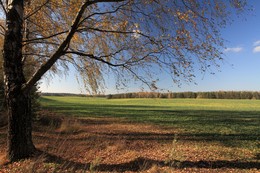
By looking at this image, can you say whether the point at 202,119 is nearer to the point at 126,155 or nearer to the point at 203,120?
the point at 203,120

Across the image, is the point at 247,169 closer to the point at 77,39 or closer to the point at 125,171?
the point at 125,171

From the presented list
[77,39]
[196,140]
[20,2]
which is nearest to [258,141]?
[196,140]

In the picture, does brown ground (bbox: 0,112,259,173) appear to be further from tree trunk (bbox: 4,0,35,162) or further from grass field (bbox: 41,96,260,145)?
grass field (bbox: 41,96,260,145)

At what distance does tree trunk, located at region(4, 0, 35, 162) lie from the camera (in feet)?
24.6

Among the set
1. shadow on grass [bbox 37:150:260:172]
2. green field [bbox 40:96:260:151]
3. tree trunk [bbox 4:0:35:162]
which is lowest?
shadow on grass [bbox 37:150:260:172]

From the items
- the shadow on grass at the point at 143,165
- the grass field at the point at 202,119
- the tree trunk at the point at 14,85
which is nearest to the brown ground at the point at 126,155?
the shadow on grass at the point at 143,165

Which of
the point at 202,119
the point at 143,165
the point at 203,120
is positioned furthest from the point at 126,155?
the point at 202,119

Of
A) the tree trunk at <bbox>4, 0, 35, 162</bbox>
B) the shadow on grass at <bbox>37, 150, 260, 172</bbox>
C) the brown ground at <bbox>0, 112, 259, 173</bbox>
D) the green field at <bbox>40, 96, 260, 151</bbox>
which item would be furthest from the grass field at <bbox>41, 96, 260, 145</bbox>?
the tree trunk at <bbox>4, 0, 35, 162</bbox>

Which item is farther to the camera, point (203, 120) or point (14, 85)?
point (203, 120)

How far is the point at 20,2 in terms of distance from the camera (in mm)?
7715

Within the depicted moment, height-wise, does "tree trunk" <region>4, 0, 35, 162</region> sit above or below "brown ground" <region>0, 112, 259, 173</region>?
above

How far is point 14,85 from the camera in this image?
Answer: 7.57m

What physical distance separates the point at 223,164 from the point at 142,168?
2.42 metres

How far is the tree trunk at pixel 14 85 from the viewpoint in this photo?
7.51 metres
